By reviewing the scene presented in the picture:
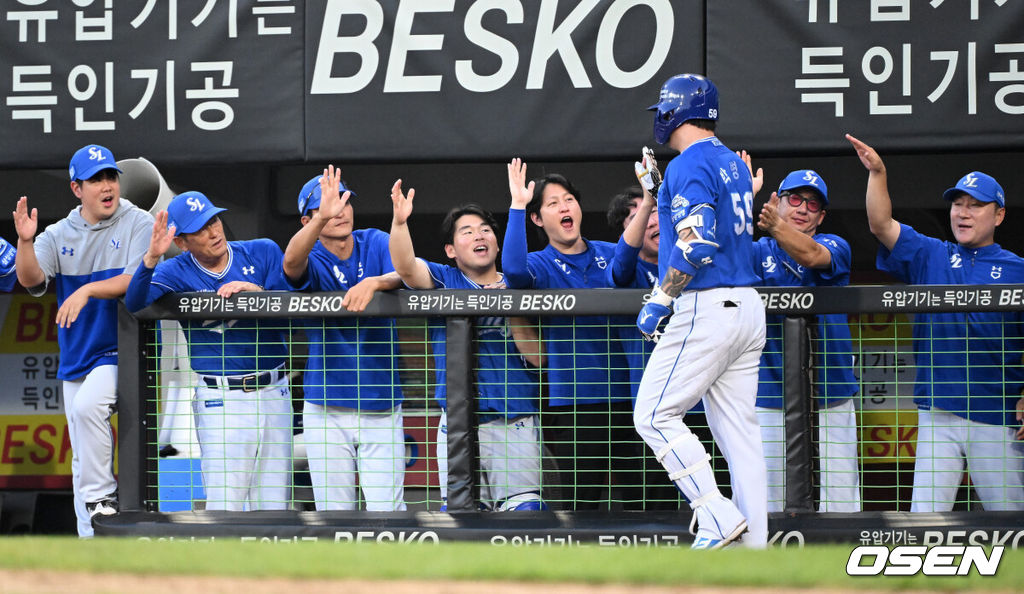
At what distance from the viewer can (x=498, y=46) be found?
5289 mm

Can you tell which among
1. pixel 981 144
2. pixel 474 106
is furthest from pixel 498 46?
pixel 981 144

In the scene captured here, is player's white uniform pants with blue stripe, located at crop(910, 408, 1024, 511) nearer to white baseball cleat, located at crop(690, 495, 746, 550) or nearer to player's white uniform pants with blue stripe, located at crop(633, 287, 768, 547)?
player's white uniform pants with blue stripe, located at crop(633, 287, 768, 547)

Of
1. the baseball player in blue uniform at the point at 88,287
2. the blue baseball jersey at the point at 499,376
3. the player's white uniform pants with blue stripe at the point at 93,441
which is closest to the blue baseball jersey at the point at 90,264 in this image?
the baseball player in blue uniform at the point at 88,287

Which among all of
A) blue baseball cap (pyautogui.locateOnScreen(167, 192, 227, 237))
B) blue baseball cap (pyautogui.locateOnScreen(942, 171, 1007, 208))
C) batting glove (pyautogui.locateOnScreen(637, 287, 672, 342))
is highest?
blue baseball cap (pyautogui.locateOnScreen(942, 171, 1007, 208))

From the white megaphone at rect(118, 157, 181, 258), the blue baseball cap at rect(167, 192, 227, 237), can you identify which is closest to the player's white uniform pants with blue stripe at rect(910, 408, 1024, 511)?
the blue baseball cap at rect(167, 192, 227, 237)

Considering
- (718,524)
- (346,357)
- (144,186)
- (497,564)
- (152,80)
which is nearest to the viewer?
(497,564)

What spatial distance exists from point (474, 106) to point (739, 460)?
218cm

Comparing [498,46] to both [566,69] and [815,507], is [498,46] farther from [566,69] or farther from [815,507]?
[815,507]

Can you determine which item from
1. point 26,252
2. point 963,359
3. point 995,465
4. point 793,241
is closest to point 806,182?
point 793,241

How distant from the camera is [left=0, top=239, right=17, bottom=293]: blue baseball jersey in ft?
Answer: 15.8

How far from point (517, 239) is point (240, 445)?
4.45 ft

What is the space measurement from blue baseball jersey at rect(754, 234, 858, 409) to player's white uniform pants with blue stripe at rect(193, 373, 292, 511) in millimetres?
1826

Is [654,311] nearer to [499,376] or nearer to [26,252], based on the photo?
[499,376]

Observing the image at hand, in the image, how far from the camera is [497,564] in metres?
2.81
